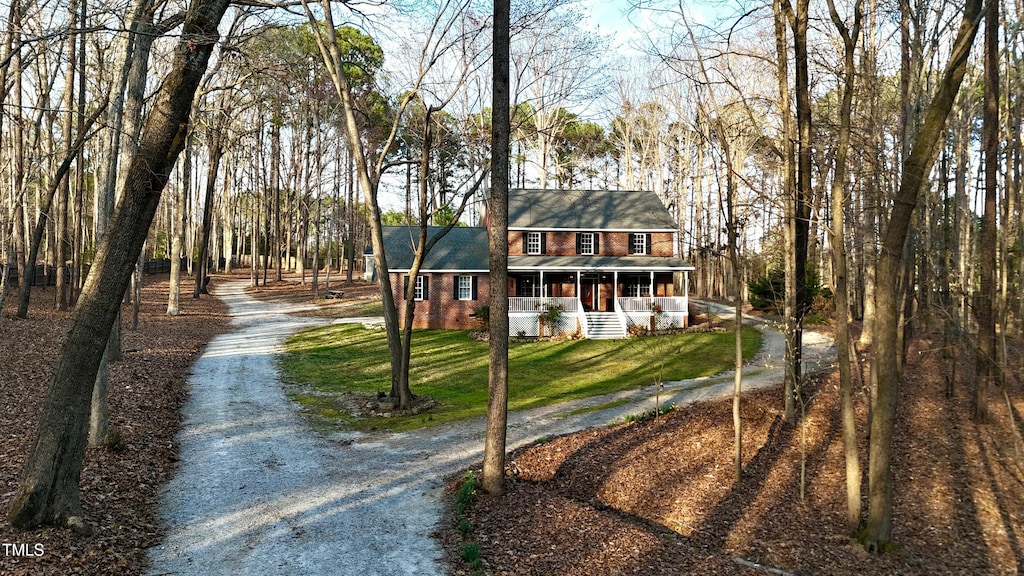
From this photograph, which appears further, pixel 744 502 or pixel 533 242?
pixel 533 242

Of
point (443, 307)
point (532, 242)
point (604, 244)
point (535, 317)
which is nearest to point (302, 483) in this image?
point (535, 317)

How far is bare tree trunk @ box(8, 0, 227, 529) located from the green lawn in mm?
6659

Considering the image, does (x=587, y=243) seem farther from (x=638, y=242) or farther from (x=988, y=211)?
(x=988, y=211)

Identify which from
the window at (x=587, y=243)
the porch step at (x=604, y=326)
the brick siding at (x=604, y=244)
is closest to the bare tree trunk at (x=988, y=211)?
the porch step at (x=604, y=326)

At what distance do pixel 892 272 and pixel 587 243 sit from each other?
2369 cm

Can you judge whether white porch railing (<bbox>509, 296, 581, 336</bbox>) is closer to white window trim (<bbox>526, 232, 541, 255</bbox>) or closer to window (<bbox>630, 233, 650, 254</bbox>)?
white window trim (<bbox>526, 232, 541, 255</bbox>)

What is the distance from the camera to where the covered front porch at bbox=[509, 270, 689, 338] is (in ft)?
88.8

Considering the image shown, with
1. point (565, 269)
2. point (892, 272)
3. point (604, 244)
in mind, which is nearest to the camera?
point (892, 272)

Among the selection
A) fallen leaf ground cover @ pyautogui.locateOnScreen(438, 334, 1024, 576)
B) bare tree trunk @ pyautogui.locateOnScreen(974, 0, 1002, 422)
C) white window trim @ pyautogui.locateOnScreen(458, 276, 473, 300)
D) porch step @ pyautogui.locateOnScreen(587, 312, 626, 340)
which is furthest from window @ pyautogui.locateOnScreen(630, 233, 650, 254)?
bare tree trunk @ pyautogui.locateOnScreen(974, 0, 1002, 422)

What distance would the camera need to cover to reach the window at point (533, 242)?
30.3 meters

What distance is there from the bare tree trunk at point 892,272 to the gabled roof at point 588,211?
74.4 ft

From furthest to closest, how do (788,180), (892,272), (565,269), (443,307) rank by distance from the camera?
(443,307) < (565,269) < (788,180) < (892,272)

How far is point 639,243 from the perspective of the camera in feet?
101

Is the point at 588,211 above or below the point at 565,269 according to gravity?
above
